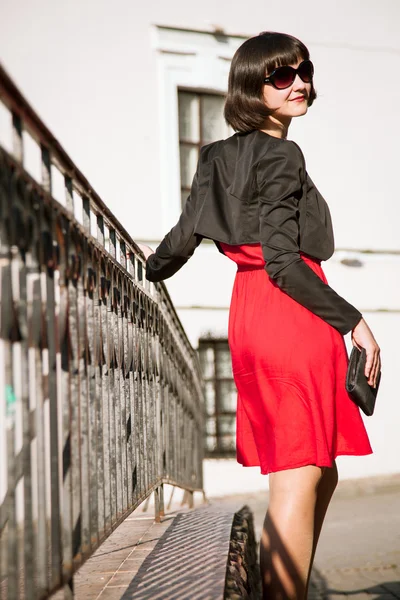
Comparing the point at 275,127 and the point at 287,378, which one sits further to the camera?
the point at 275,127

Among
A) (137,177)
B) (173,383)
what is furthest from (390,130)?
(173,383)

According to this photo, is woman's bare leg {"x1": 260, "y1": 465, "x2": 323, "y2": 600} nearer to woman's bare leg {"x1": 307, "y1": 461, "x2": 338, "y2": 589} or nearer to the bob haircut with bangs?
woman's bare leg {"x1": 307, "y1": 461, "x2": 338, "y2": 589}

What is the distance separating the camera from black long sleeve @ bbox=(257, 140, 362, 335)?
7.18ft

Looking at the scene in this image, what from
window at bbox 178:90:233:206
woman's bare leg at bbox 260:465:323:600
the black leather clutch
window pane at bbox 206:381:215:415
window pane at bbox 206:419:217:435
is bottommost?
window pane at bbox 206:419:217:435

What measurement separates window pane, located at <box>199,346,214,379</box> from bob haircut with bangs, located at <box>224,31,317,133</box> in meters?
8.88

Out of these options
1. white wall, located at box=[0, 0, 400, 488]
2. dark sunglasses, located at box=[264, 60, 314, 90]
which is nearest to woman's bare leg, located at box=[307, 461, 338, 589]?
dark sunglasses, located at box=[264, 60, 314, 90]

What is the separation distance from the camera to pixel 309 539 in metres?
2.23

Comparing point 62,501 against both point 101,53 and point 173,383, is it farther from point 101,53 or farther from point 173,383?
point 101,53

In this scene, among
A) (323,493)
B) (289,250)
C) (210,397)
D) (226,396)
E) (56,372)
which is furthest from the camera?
(226,396)

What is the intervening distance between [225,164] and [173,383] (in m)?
2.55

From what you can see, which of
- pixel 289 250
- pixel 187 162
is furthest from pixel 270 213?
pixel 187 162

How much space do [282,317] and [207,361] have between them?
909 cm

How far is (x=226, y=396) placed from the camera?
11359 millimetres

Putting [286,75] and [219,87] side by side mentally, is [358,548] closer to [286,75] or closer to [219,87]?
[286,75]
